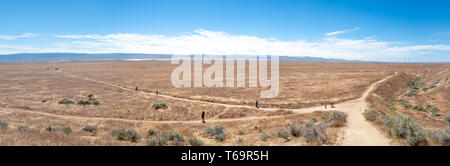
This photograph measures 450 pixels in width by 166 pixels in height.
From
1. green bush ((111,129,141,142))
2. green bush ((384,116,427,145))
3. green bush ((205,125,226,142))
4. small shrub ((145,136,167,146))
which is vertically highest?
green bush ((384,116,427,145))

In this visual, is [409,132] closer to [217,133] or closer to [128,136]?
[217,133]

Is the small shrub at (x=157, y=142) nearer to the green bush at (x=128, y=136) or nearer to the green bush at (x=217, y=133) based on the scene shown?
the green bush at (x=128, y=136)

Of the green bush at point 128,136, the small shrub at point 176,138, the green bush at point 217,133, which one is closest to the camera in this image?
the small shrub at point 176,138

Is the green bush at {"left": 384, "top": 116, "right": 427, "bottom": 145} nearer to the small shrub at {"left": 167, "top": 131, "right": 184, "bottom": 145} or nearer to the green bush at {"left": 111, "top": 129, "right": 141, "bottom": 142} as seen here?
the small shrub at {"left": 167, "top": 131, "right": 184, "bottom": 145}

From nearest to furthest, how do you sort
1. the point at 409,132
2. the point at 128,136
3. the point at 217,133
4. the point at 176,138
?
the point at 409,132
the point at 176,138
the point at 128,136
the point at 217,133

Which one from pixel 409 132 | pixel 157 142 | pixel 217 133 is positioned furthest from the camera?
pixel 217 133

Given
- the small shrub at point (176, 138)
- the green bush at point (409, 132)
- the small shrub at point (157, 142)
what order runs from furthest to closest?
the small shrub at point (176, 138), the small shrub at point (157, 142), the green bush at point (409, 132)

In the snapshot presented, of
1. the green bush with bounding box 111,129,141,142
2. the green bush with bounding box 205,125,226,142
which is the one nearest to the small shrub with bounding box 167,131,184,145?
the green bush with bounding box 111,129,141,142

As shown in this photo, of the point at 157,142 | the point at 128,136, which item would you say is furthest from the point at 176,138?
the point at 128,136

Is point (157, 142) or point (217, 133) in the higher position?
point (157, 142)

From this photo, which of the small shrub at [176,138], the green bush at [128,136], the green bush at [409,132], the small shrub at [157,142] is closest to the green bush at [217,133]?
the small shrub at [176,138]
